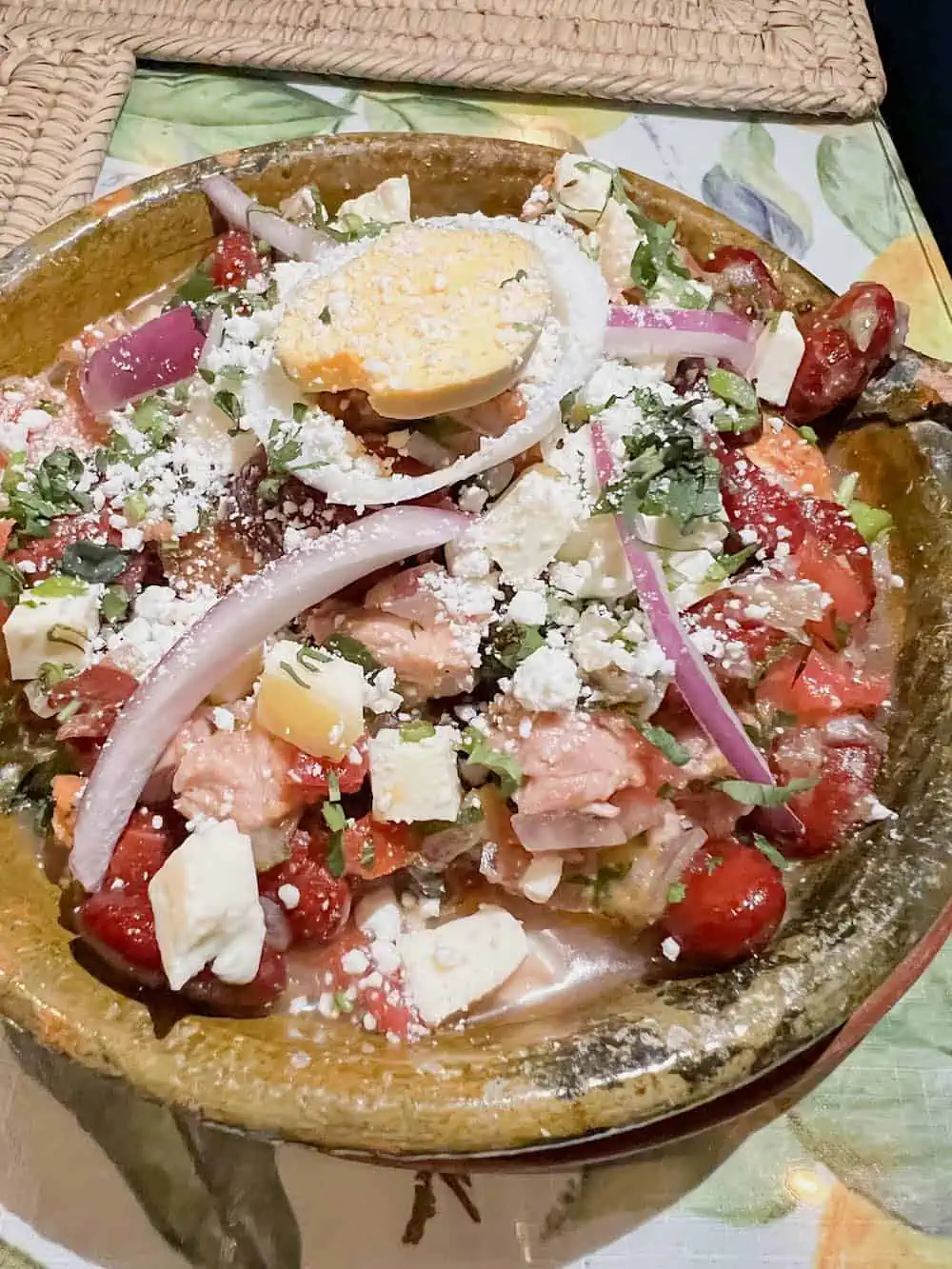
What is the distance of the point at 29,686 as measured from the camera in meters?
1.27

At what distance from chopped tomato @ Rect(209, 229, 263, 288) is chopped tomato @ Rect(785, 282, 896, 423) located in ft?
2.63

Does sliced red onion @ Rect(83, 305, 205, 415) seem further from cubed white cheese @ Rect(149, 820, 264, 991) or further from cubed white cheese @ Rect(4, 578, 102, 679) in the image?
cubed white cheese @ Rect(149, 820, 264, 991)

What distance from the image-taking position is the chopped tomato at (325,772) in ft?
3.69

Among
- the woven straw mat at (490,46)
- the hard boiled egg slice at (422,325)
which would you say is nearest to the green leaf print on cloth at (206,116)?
the woven straw mat at (490,46)

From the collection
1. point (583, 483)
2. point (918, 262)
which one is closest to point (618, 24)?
point (918, 262)

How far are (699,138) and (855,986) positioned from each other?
197 centimetres

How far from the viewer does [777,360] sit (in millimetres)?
1473

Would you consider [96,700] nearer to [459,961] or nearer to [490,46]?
[459,961]

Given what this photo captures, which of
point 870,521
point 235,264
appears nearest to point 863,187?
point 870,521

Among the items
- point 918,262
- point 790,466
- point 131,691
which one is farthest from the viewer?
point 918,262

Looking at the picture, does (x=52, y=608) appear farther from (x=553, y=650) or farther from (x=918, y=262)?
(x=918, y=262)

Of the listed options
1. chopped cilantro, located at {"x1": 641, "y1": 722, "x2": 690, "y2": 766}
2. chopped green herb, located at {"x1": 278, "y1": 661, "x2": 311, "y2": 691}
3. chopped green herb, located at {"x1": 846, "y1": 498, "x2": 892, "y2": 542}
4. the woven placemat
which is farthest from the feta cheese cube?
the woven placemat

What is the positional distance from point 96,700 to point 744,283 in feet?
3.56

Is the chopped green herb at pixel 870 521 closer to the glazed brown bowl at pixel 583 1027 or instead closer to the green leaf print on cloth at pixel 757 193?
the glazed brown bowl at pixel 583 1027
